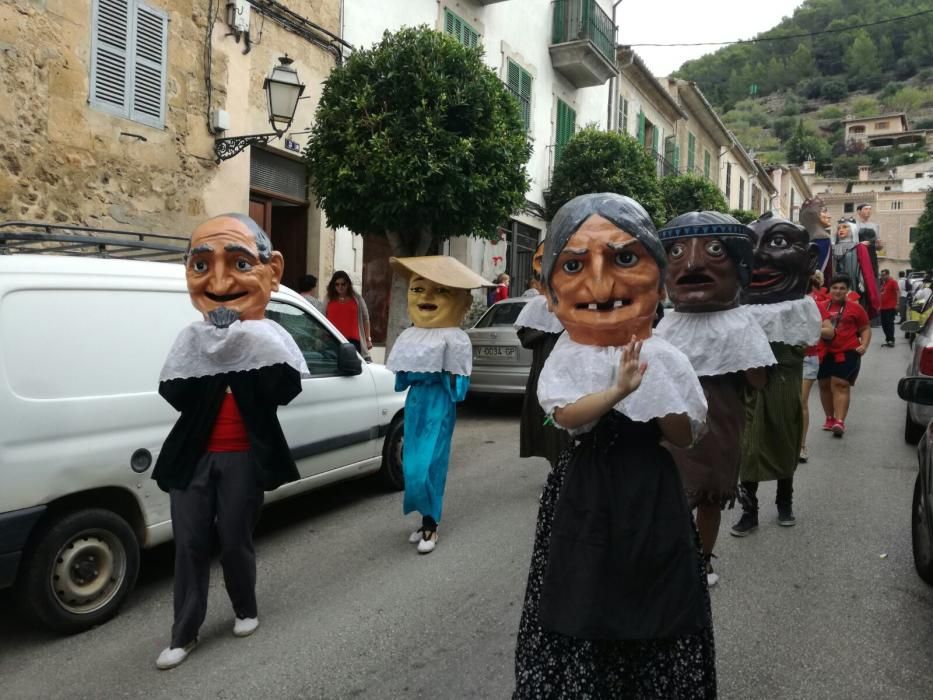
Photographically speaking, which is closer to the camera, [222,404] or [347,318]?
[222,404]

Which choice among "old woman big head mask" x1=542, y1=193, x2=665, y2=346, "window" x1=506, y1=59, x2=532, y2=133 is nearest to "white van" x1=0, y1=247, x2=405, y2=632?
"old woman big head mask" x1=542, y1=193, x2=665, y2=346

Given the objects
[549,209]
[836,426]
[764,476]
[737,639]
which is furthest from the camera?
[549,209]

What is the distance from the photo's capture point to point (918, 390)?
3.25 m

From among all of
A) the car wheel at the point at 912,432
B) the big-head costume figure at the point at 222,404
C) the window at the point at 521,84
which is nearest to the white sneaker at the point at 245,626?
the big-head costume figure at the point at 222,404

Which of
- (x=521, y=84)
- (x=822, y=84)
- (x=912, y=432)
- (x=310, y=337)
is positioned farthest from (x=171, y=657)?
(x=822, y=84)

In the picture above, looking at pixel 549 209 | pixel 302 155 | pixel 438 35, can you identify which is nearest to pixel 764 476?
pixel 438 35

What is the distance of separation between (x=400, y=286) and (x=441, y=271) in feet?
17.6

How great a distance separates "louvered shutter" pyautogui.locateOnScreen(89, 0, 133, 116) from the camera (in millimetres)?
7969

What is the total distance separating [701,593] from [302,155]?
379 inches

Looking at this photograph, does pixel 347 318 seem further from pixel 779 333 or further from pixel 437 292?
pixel 779 333

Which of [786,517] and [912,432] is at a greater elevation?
[912,432]

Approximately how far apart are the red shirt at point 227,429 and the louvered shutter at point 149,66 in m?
6.32

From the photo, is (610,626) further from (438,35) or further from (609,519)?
(438,35)

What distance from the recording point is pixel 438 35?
9.41 meters
